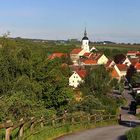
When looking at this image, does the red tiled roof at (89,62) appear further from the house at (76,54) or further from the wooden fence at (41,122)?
the wooden fence at (41,122)

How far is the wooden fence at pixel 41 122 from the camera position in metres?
12.4

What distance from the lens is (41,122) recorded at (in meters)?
16.9

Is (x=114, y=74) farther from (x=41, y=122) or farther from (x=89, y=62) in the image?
(x=41, y=122)

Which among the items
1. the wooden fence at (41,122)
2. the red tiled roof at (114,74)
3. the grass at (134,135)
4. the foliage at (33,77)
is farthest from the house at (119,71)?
the grass at (134,135)

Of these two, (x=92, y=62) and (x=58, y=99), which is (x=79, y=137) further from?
(x=92, y=62)

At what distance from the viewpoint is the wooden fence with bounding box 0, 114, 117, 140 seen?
1239cm

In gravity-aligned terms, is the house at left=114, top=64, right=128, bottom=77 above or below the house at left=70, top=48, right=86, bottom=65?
below

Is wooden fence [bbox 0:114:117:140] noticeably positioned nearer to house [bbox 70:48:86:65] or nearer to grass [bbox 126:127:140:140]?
grass [bbox 126:127:140:140]

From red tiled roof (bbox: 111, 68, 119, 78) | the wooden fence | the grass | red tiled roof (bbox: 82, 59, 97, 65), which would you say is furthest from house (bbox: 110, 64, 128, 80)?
the grass

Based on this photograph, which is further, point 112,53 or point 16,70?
point 112,53

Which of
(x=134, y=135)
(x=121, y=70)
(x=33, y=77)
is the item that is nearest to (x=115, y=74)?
(x=121, y=70)

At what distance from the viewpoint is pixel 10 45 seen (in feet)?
109

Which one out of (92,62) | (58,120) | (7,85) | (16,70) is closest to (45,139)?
(58,120)

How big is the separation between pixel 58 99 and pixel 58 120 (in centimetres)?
1079
